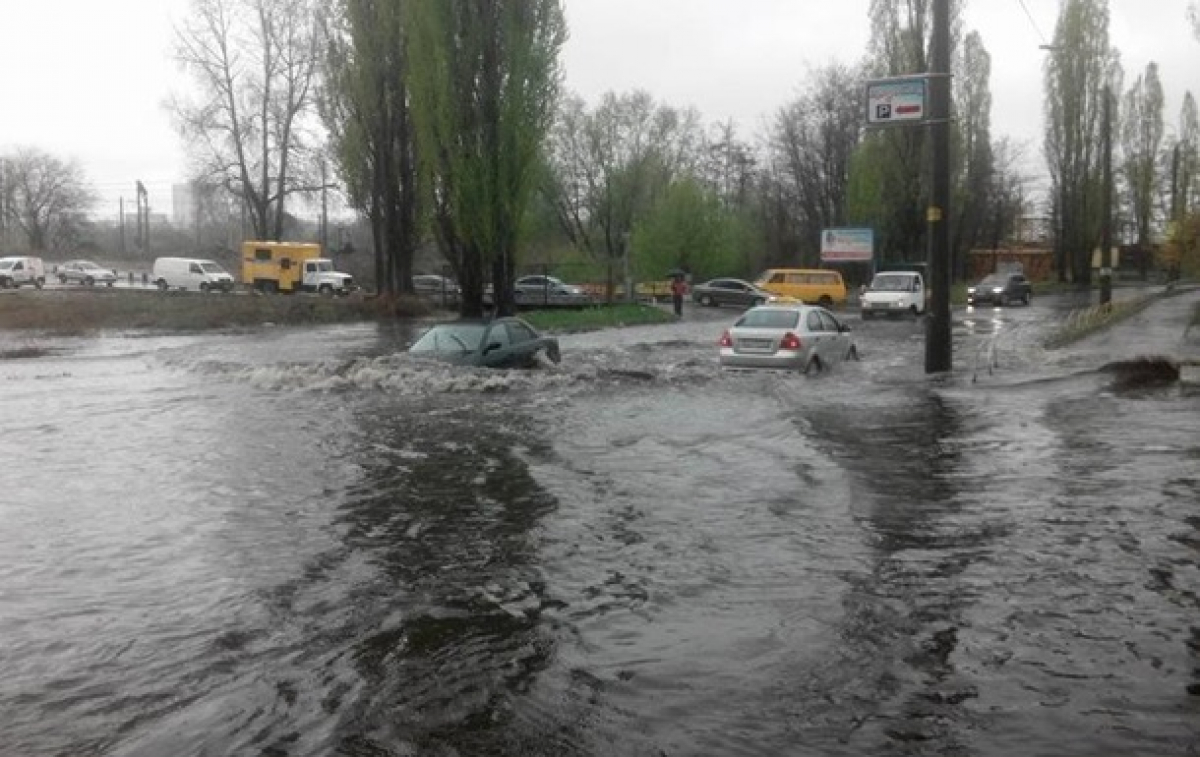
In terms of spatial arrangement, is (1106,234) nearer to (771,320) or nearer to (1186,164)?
(771,320)

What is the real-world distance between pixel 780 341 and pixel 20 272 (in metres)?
50.0

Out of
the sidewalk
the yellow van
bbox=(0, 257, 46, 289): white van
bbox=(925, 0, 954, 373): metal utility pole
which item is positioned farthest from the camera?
bbox=(0, 257, 46, 289): white van

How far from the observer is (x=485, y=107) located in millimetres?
32219

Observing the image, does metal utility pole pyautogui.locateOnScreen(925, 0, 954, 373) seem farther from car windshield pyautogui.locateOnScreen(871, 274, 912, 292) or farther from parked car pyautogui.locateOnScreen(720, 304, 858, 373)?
car windshield pyautogui.locateOnScreen(871, 274, 912, 292)

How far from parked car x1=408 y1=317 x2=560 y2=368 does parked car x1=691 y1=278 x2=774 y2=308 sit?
Answer: 108 ft

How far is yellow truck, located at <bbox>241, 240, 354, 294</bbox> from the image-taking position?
56.8 meters

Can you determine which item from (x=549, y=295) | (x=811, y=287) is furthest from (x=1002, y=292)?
(x=549, y=295)

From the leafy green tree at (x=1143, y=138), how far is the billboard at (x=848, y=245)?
28297mm

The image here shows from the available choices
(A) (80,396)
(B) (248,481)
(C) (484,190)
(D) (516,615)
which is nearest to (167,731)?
(D) (516,615)

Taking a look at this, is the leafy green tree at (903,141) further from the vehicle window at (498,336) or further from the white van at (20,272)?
the white van at (20,272)

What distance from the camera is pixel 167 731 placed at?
465 cm

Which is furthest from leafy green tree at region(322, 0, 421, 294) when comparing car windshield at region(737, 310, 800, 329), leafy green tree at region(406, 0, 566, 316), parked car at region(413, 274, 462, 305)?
car windshield at region(737, 310, 800, 329)

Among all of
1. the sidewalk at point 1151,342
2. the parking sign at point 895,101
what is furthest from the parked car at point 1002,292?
the parking sign at point 895,101

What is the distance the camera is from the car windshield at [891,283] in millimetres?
43531
